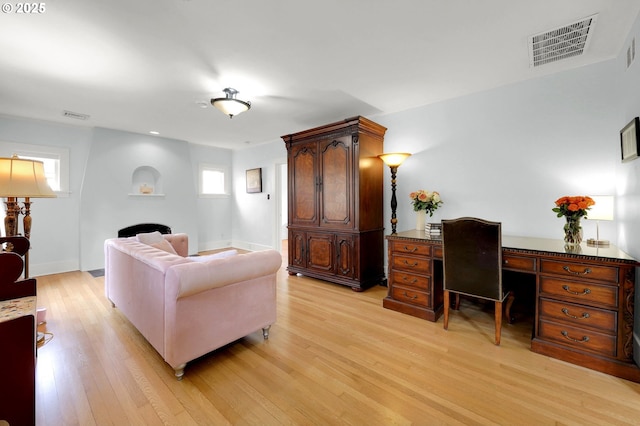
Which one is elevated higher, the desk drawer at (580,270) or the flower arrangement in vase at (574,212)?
the flower arrangement in vase at (574,212)

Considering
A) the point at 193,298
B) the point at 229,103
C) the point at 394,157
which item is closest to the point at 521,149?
the point at 394,157

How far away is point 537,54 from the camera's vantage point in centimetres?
242

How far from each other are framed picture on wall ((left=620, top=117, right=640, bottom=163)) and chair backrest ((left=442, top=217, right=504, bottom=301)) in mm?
1019

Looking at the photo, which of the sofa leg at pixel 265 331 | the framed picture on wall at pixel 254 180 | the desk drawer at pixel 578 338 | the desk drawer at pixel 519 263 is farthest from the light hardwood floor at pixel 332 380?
the framed picture on wall at pixel 254 180

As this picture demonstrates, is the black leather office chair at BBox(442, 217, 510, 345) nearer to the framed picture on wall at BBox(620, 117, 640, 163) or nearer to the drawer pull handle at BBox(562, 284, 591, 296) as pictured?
the drawer pull handle at BBox(562, 284, 591, 296)

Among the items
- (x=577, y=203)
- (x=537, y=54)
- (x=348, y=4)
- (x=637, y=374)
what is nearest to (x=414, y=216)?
(x=577, y=203)

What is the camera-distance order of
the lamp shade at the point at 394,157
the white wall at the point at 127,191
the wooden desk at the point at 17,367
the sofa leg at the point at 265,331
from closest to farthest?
the wooden desk at the point at 17,367, the sofa leg at the point at 265,331, the lamp shade at the point at 394,157, the white wall at the point at 127,191

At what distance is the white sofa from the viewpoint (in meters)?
1.78

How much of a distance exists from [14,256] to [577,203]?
3872 mm

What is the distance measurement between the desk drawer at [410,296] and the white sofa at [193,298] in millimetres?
1400

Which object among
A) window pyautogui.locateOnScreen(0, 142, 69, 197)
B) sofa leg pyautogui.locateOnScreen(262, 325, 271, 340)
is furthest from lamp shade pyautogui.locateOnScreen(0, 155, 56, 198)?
window pyautogui.locateOnScreen(0, 142, 69, 197)

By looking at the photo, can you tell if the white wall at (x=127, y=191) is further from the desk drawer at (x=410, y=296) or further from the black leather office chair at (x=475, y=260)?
the black leather office chair at (x=475, y=260)

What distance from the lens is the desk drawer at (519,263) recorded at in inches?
86.5

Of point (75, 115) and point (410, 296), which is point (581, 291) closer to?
point (410, 296)
